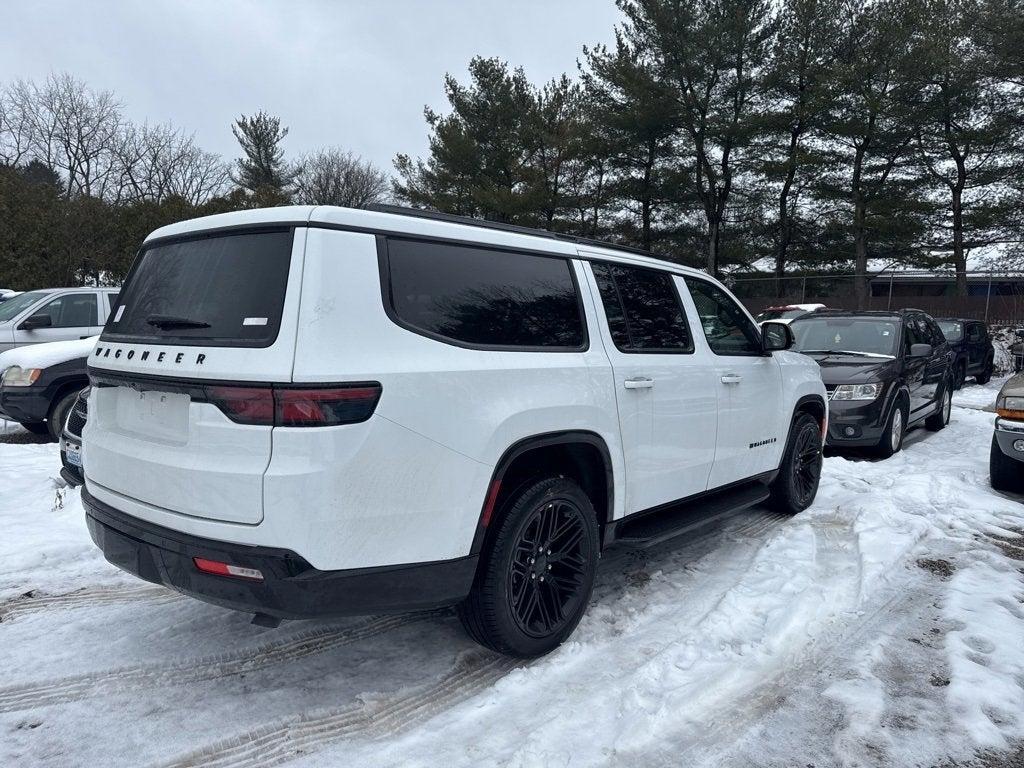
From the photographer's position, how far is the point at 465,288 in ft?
9.48

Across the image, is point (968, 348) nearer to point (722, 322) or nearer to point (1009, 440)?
point (1009, 440)

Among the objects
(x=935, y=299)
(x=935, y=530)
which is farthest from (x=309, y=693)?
(x=935, y=299)

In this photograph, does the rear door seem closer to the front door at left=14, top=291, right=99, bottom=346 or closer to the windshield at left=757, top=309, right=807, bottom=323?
the front door at left=14, top=291, right=99, bottom=346

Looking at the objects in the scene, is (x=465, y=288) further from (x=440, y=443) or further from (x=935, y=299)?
(x=935, y=299)

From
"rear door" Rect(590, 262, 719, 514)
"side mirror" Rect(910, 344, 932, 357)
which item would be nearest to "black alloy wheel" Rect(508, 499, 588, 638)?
"rear door" Rect(590, 262, 719, 514)

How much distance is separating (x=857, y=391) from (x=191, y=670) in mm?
6981

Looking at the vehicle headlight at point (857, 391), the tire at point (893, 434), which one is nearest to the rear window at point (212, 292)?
the vehicle headlight at point (857, 391)

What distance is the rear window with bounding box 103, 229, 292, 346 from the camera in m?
2.49

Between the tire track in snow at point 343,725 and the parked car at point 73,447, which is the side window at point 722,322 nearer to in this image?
the tire track in snow at point 343,725

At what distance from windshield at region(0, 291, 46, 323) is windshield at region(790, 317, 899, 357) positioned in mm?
10584

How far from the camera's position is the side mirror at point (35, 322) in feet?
30.9

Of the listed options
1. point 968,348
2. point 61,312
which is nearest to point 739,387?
point 61,312

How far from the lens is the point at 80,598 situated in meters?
3.83

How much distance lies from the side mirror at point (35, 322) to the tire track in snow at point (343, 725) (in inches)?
358
